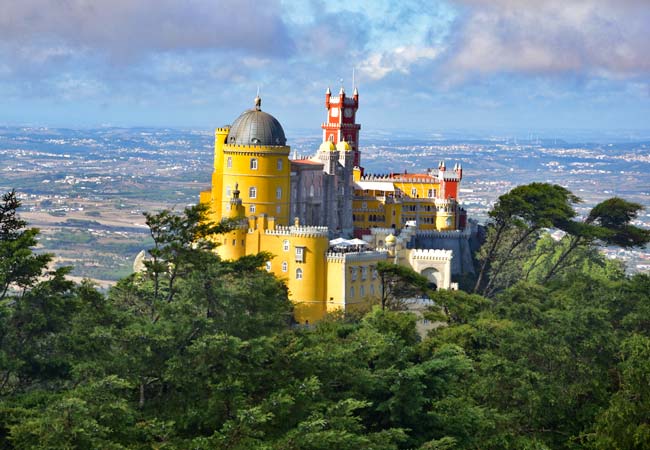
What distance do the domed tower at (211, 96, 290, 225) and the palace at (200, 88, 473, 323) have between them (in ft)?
0.19

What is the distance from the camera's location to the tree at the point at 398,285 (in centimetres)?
7000

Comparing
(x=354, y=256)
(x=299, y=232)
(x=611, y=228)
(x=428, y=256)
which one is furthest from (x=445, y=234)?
(x=299, y=232)

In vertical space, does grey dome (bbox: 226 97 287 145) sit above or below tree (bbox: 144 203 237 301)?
above

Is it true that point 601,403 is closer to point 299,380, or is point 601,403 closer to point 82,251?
point 299,380

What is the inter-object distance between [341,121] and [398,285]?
32092 mm

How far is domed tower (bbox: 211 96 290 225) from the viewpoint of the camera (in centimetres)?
7450

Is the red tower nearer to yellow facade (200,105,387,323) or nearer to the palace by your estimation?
the palace

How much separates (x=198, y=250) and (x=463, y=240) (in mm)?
40119

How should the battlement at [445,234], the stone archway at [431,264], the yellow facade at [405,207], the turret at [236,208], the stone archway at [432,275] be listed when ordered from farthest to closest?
the battlement at [445,234]
the yellow facade at [405,207]
the stone archway at [432,275]
the stone archway at [431,264]
the turret at [236,208]

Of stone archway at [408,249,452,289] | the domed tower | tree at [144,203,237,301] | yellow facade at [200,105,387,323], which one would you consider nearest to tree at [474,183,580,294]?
stone archway at [408,249,452,289]

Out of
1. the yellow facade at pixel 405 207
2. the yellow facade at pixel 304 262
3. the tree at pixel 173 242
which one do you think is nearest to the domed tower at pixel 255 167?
the yellow facade at pixel 304 262

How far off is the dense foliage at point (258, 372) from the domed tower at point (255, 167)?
16.4 metres

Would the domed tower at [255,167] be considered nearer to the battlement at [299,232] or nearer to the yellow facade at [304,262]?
the yellow facade at [304,262]

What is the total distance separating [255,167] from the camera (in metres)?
74.8
